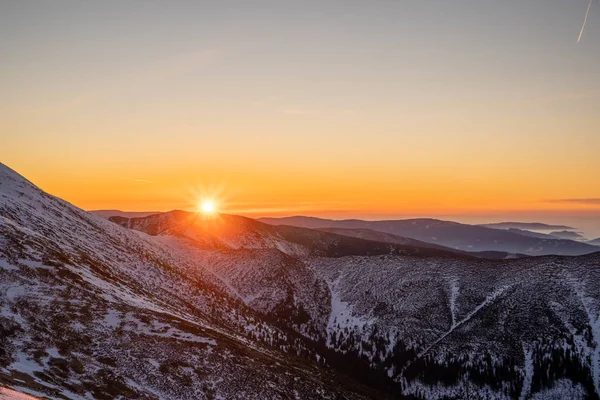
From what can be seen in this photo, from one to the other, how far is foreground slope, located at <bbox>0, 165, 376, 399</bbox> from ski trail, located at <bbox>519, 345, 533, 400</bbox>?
49017 millimetres

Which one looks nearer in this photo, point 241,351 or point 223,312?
point 241,351

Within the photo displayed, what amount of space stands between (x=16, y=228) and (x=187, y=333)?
109ft

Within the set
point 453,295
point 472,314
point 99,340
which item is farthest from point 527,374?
point 99,340

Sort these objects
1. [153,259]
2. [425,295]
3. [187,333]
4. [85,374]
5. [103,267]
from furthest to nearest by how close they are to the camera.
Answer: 1. [425,295]
2. [153,259]
3. [103,267]
4. [187,333]
5. [85,374]

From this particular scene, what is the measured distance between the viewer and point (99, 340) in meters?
45.6

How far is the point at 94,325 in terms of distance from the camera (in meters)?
48.0

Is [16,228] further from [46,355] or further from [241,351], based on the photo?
[241,351]

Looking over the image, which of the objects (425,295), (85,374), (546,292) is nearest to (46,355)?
(85,374)

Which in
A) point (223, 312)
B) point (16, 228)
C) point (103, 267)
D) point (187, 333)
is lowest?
point (223, 312)

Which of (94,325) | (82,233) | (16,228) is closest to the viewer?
(94,325)

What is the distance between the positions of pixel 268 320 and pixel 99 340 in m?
68.3

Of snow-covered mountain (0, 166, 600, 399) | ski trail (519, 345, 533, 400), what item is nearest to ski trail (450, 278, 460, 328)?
snow-covered mountain (0, 166, 600, 399)

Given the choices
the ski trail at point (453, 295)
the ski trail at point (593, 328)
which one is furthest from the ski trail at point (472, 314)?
the ski trail at point (593, 328)

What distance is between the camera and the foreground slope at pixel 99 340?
3800 centimetres
